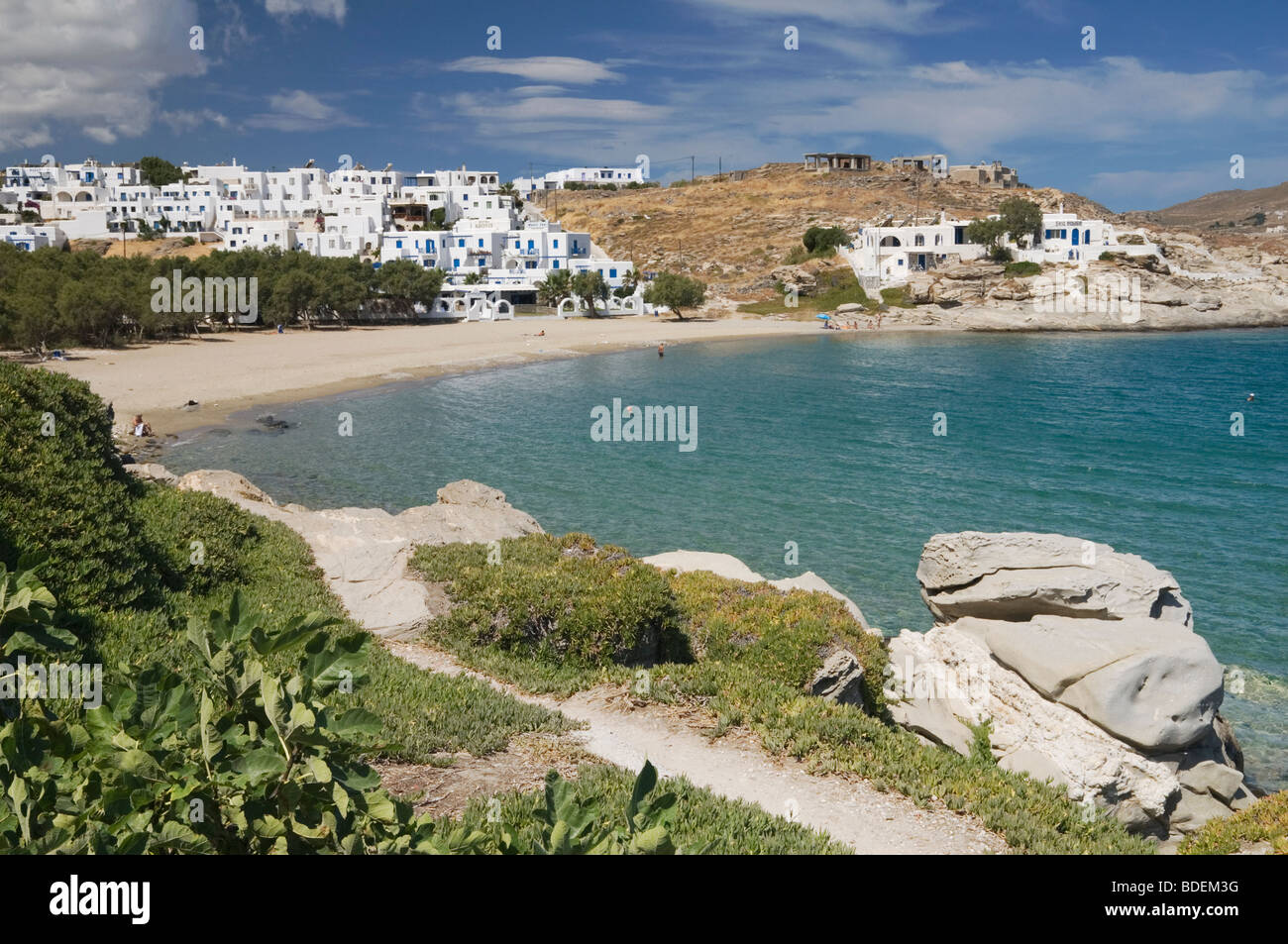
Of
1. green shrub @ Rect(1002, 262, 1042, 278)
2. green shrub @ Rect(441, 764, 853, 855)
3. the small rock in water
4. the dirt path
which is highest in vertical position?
green shrub @ Rect(1002, 262, 1042, 278)

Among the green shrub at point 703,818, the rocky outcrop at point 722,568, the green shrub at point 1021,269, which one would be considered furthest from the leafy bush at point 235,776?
the green shrub at point 1021,269

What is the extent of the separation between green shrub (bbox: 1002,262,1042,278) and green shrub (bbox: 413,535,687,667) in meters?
97.2

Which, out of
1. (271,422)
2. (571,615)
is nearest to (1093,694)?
(571,615)

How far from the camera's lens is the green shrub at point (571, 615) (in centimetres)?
1231

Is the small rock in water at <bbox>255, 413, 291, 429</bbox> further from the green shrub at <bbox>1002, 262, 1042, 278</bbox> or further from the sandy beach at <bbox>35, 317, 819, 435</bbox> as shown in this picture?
the green shrub at <bbox>1002, 262, 1042, 278</bbox>

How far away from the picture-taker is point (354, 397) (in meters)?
51.8

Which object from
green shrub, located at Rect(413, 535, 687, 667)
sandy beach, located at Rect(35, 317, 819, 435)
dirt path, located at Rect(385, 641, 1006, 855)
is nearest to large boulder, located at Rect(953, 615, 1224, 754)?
green shrub, located at Rect(413, 535, 687, 667)

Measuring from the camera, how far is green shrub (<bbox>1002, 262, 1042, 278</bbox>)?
323 ft

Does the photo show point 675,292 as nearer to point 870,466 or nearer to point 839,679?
point 870,466

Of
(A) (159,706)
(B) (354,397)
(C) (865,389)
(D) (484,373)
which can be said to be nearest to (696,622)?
(A) (159,706)

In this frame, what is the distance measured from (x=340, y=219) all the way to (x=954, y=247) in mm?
73248

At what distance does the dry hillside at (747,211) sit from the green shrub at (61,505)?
97376 millimetres

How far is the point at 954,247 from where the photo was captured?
102938mm

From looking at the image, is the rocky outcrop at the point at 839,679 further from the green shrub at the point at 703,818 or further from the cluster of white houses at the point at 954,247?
the cluster of white houses at the point at 954,247
